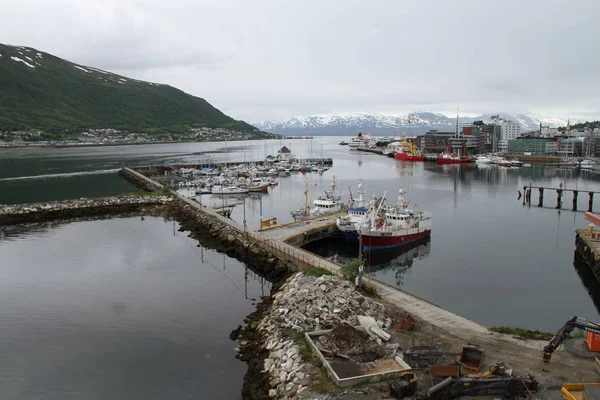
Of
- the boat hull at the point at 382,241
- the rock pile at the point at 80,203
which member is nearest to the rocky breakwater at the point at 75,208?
the rock pile at the point at 80,203

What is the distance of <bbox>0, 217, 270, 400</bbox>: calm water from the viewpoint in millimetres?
17812

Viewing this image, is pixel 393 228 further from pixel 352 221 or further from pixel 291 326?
pixel 291 326

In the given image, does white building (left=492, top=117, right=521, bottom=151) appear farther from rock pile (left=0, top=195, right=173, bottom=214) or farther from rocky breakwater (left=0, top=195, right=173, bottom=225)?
rocky breakwater (left=0, top=195, right=173, bottom=225)

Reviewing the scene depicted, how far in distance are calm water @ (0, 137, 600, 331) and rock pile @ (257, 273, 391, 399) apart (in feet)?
28.4

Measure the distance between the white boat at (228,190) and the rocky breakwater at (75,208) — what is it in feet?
42.5

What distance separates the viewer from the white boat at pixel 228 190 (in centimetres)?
7100

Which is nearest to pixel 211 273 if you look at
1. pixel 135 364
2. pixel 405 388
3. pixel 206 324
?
pixel 206 324

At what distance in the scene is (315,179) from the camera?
312ft

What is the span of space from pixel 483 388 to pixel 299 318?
824 cm

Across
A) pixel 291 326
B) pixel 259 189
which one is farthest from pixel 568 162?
pixel 291 326

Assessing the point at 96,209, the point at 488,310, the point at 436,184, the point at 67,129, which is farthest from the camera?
the point at 67,129

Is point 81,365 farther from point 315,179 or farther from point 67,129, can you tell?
point 67,129

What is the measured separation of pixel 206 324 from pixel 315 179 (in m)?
73.4

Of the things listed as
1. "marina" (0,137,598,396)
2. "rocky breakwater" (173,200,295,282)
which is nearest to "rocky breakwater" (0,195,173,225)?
"marina" (0,137,598,396)
